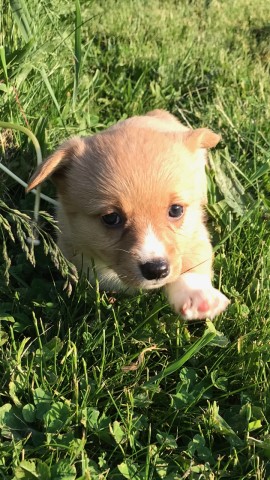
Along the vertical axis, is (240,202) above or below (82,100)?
below

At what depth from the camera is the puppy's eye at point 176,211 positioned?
221 cm

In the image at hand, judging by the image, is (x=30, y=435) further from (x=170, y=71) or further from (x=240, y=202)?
(x=170, y=71)

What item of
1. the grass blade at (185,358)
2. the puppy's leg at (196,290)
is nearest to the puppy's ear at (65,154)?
the puppy's leg at (196,290)

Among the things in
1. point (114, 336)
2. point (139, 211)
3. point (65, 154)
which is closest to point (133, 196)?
point (139, 211)

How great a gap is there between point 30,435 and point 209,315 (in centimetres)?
81

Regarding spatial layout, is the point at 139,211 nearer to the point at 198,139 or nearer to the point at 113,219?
the point at 113,219

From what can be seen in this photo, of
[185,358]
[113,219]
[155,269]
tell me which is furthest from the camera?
[113,219]

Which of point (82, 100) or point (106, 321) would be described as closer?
point (106, 321)

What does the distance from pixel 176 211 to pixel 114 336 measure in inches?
21.7

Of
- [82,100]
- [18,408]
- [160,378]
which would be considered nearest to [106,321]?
[160,378]

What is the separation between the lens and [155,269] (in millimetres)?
2020

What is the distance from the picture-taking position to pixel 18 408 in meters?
1.88

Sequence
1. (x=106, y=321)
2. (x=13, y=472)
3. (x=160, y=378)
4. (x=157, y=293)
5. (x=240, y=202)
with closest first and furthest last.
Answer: (x=13, y=472)
(x=160, y=378)
(x=106, y=321)
(x=157, y=293)
(x=240, y=202)

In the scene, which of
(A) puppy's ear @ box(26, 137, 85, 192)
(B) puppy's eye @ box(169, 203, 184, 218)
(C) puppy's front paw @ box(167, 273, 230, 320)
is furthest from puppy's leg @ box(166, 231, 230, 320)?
(A) puppy's ear @ box(26, 137, 85, 192)
